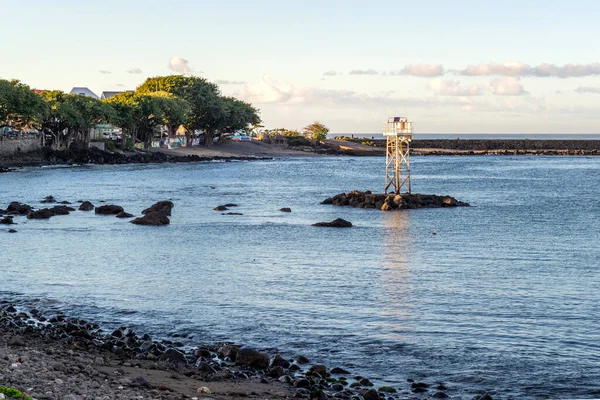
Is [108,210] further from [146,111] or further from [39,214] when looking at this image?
[146,111]

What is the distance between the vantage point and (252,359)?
17984 mm

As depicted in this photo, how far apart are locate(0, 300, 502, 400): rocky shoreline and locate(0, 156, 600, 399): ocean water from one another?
3.12ft

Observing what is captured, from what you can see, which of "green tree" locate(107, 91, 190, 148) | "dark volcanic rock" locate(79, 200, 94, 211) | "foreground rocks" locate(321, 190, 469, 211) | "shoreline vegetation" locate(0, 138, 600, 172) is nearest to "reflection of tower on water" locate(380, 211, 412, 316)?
"foreground rocks" locate(321, 190, 469, 211)

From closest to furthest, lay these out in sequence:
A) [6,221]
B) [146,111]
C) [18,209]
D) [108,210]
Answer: [6,221] < [18,209] < [108,210] < [146,111]

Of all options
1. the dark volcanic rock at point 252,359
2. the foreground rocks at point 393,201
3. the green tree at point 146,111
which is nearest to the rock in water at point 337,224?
the foreground rocks at point 393,201

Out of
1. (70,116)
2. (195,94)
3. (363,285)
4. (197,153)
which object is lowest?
(363,285)

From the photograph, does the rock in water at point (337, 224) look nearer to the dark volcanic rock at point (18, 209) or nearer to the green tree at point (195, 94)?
the dark volcanic rock at point (18, 209)

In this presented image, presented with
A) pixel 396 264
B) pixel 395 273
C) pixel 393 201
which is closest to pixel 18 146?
pixel 393 201

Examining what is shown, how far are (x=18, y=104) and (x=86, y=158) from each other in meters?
21.0

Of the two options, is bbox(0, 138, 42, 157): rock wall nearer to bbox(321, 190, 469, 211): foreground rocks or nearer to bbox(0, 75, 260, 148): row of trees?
bbox(0, 75, 260, 148): row of trees

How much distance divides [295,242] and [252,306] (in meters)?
16.2

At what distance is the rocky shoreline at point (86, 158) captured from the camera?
112625 mm

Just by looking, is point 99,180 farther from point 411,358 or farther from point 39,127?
point 411,358

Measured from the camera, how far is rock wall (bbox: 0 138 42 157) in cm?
11431
